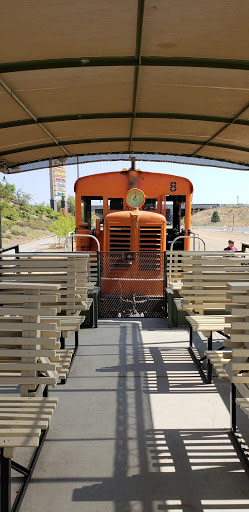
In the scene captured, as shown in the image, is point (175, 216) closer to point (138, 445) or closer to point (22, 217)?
point (138, 445)

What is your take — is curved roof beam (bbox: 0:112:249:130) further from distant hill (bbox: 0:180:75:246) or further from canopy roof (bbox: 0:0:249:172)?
distant hill (bbox: 0:180:75:246)

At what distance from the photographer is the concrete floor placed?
257 centimetres

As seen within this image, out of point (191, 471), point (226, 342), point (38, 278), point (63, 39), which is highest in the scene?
point (63, 39)

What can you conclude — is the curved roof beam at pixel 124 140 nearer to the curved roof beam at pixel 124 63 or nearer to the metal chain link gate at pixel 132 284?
the metal chain link gate at pixel 132 284

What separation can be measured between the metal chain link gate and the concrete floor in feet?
7.93

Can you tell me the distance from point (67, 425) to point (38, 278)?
5.68ft

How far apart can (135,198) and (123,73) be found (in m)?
3.82

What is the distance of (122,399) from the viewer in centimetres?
395

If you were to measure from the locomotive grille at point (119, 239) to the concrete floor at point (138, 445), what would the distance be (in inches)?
126

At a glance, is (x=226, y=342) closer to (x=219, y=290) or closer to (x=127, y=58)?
(x=219, y=290)

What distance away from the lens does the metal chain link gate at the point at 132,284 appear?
7465 mm

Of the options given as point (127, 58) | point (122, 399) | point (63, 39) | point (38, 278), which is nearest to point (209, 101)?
point (127, 58)

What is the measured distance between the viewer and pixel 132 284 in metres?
7.71

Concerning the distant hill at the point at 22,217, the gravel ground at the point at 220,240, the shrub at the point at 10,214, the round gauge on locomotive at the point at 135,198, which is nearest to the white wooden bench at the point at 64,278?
the round gauge on locomotive at the point at 135,198
